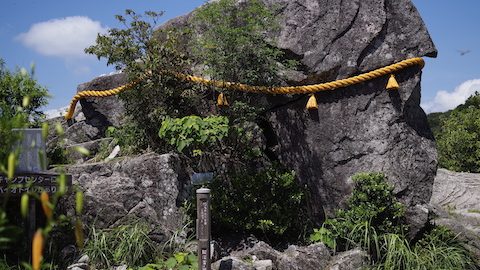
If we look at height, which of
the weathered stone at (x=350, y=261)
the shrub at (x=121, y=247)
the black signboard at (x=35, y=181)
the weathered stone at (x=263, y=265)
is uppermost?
the black signboard at (x=35, y=181)

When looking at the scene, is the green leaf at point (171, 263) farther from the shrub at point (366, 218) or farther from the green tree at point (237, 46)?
the green tree at point (237, 46)

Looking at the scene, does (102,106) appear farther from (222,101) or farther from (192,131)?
(192,131)

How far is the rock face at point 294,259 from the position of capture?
5.60m

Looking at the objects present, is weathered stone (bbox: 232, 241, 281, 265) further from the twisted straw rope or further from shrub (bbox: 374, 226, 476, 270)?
the twisted straw rope

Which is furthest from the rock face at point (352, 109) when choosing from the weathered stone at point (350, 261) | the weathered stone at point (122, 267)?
the weathered stone at point (122, 267)

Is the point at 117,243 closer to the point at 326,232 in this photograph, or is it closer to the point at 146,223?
the point at 146,223

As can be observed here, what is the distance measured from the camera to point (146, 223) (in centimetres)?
625

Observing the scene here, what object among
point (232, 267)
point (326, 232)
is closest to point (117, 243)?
point (232, 267)

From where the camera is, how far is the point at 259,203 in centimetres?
652

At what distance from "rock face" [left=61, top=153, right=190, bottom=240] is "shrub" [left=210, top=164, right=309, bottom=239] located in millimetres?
549

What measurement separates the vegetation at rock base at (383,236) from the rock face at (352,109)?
52 cm

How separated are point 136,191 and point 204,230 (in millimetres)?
1581

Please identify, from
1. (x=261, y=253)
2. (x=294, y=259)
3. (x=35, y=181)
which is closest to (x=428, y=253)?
(x=294, y=259)

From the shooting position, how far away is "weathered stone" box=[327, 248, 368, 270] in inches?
235
